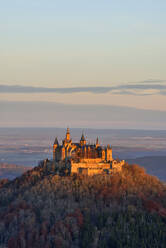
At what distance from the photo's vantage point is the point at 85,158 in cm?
17350

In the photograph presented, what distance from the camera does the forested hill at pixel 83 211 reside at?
141750mm

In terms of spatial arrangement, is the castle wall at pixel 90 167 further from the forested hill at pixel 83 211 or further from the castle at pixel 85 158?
the forested hill at pixel 83 211

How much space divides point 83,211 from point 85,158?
22.5 meters

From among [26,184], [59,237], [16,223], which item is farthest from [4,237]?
[26,184]

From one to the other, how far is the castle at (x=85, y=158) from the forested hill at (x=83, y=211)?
2.99m

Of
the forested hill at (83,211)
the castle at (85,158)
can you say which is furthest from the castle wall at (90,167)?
the forested hill at (83,211)

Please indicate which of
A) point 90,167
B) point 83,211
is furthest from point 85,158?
point 83,211

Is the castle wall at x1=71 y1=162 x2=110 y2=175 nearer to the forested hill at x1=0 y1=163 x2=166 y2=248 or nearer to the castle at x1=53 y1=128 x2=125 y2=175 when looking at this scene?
the castle at x1=53 y1=128 x2=125 y2=175

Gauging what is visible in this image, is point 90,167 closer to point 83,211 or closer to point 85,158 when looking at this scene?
point 85,158

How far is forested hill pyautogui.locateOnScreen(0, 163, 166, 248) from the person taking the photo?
141750 mm

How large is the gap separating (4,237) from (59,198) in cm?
2160

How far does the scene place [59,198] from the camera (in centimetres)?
16412

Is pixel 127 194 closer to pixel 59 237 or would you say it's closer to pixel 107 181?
pixel 107 181

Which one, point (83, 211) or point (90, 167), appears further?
point (90, 167)
